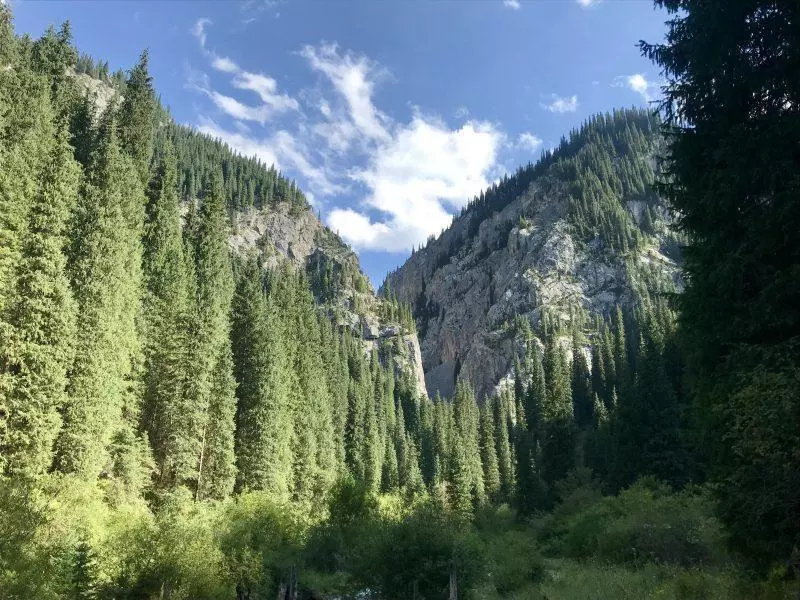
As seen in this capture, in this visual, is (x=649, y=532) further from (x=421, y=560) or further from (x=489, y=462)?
(x=489, y=462)

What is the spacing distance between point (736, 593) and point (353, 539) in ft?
96.8

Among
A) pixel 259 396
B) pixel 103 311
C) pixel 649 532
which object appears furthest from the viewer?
pixel 259 396

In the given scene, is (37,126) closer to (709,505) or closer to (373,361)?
(709,505)

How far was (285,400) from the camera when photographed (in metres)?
47.9

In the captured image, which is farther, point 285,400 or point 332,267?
point 332,267

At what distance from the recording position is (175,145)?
173m

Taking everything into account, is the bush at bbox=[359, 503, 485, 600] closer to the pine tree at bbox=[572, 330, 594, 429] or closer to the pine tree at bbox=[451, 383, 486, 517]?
the pine tree at bbox=[451, 383, 486, 517]

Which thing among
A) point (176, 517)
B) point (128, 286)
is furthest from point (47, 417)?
point (128, 286)

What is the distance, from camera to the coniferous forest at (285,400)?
10930 millimetres

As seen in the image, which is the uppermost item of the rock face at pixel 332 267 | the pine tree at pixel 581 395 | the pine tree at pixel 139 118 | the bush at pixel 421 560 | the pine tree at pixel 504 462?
the rock face at pixel 332 267

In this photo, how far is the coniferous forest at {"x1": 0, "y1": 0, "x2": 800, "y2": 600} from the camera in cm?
1093

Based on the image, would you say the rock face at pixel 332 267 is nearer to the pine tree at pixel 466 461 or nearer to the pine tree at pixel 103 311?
the pine tree at pixel 466 461

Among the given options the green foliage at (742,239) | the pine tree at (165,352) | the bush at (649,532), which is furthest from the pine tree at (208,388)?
the green foliage at (742,239)

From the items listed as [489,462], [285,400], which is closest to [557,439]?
[489,462]
